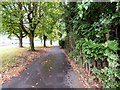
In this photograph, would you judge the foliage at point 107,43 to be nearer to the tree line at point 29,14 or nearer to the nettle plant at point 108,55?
→ the nettle plant at point 108,55

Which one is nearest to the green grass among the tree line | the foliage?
the tree line

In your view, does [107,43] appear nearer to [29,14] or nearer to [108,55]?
[108,55]

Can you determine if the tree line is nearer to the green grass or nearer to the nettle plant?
the green grass

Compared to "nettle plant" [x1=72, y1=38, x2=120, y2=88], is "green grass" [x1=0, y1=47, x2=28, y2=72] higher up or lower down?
lower down

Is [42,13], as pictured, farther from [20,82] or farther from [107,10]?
[107,10]

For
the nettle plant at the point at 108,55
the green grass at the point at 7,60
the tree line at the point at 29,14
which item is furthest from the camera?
the tree line at the point at 29,14

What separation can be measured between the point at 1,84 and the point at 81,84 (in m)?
2.70

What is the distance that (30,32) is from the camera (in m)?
19.7

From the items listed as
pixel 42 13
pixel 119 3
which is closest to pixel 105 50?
pixel 119 3

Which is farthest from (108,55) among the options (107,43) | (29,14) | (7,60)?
(29,14)

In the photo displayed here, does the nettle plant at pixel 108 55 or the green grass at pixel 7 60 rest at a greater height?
the nettle plant at pixel 108 55

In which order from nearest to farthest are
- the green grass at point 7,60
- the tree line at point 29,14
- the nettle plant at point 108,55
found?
the nettle plant at point 108,55, the green grass at point 7,60, the tree line at point 29,14

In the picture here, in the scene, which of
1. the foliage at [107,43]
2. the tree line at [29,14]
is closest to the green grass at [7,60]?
the tree line at [29,14]

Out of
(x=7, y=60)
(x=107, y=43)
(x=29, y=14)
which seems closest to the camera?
→ (x=107, y=43)
